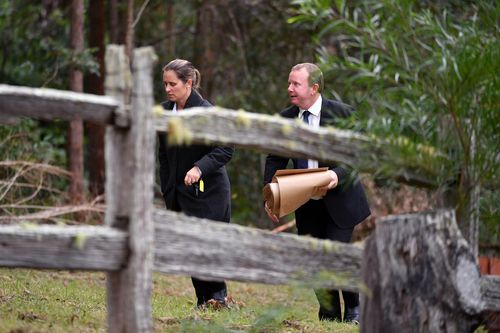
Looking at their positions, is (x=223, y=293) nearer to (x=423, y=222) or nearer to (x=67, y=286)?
(x=67, y=286)

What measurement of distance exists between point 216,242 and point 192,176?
266cm

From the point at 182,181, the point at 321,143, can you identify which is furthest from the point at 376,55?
the point at 182,181

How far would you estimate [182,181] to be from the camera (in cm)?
788

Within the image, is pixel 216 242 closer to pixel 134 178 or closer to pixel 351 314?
pixel 134 178

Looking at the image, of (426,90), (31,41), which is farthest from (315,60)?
(31,41)

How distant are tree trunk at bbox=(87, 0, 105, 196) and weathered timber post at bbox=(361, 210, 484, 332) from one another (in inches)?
396

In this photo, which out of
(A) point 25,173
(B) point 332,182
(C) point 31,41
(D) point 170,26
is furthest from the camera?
(D) point 170,26

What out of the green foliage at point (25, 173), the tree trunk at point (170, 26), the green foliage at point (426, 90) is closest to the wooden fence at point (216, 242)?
the green foliage at point (426, 90)

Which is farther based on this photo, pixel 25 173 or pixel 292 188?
pixel 25 173

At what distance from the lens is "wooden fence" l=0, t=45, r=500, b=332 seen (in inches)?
180

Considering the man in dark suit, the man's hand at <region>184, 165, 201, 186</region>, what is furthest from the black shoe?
the man's hand at <region>184, 165, 201, 186</region>

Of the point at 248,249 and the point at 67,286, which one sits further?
the point at 67,286

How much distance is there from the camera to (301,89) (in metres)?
7.27

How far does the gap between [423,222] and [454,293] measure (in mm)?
430
